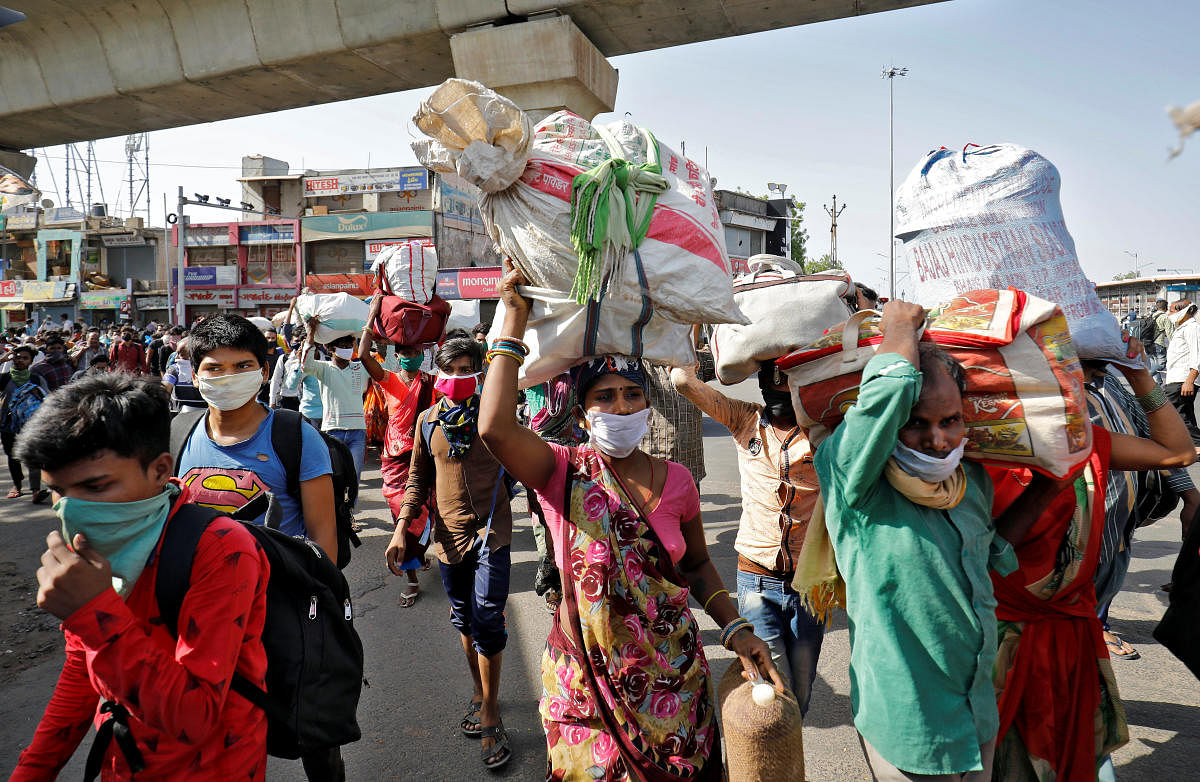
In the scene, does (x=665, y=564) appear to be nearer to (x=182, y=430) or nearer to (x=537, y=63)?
(x=182, y=430)

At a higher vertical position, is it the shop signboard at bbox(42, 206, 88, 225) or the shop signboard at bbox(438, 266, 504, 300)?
the shop signboard at bbox(42, 206, 88, 225)

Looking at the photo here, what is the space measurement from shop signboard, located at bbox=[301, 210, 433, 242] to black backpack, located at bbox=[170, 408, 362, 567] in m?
30.8

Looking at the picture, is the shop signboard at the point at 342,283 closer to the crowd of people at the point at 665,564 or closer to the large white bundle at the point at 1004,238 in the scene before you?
the crowd of people at the point at 665,564

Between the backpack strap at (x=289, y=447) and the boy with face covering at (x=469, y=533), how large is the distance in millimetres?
799

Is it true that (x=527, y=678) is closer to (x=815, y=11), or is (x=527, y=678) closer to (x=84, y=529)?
(x=84, y=529)

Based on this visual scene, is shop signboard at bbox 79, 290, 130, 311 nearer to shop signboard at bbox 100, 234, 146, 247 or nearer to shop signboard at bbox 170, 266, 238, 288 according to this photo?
shop signboard at bbox 100, 234, 146, 247

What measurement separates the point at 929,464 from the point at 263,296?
3814 centimetres

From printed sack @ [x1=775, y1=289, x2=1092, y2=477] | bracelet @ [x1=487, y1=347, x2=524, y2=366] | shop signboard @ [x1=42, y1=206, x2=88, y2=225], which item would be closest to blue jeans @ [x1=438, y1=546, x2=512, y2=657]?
bracelet @ [x1=487, y1=347, x2=524, y2=366]

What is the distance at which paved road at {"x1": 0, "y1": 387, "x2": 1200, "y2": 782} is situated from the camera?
9.98 feet

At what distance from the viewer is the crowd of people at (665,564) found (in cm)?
153

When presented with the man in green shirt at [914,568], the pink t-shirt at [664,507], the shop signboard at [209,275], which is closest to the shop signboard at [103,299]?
the shop signboard at [209,275]

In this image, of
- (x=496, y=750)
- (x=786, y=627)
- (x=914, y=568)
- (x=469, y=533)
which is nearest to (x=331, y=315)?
(x=469, y=533)

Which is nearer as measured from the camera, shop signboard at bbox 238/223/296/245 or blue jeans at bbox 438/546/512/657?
blue jeans at bbox 438/546/512/657

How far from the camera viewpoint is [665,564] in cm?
217
